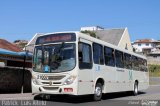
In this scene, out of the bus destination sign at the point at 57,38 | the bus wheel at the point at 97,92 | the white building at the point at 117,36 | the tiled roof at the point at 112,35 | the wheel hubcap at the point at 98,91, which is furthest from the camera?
the tiled roof at the point at 112,35

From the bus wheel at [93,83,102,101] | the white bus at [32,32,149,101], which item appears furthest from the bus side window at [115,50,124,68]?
the bus wheel at [93,83,102,101]

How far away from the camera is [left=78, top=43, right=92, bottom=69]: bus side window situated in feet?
52.4

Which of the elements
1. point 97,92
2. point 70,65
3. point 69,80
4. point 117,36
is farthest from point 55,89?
point 117,36

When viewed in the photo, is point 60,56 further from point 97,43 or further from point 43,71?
point 97,43

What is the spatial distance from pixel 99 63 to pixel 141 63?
32.9ft

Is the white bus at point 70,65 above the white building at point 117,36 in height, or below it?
below

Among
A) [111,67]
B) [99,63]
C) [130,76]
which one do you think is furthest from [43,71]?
[130,76]

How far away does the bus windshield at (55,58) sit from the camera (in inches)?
618

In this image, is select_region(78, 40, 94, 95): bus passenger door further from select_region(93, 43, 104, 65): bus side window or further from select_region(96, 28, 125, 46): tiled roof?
select_region(96, 28, 125, 46): tiled roof

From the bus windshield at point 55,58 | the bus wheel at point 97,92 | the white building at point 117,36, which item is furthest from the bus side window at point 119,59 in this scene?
the white building at point 117,36

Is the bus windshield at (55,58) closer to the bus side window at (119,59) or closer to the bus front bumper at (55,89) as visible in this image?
the bus front bumper at (55,89)

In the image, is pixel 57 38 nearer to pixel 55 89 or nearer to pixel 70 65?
pixel 70 65

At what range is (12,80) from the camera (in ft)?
75.1

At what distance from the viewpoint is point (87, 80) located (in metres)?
16.7
